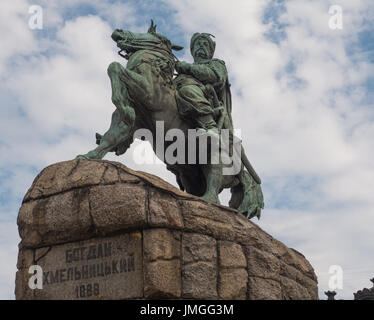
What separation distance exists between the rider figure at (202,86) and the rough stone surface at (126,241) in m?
1.55

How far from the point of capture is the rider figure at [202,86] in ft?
28.1

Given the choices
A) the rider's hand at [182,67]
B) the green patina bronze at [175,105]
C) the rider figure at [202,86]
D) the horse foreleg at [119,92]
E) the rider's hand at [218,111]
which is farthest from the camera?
the rider's hand at [182,67]

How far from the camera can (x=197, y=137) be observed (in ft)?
28.0

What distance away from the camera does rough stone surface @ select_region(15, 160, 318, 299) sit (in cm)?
662

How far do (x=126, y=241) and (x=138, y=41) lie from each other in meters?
2.95

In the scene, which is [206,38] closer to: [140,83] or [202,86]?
[202,86]

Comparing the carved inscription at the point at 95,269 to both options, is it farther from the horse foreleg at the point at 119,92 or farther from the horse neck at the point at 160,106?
the horse neck at the point at 160,106

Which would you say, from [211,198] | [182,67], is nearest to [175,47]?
[182,67]

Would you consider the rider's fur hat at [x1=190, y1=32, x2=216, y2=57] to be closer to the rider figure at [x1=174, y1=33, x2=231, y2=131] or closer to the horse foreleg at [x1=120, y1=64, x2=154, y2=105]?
the rider figure at [x1=174, y1=33, x2=231, y2=131]

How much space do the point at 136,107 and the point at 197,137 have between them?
2.70ft

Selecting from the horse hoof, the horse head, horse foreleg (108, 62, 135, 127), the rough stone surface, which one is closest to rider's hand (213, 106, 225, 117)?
the horse head

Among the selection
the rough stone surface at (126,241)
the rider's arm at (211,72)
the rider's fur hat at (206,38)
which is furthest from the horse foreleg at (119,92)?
the rider's fur hat at (206,38)

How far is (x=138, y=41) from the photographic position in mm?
8680
